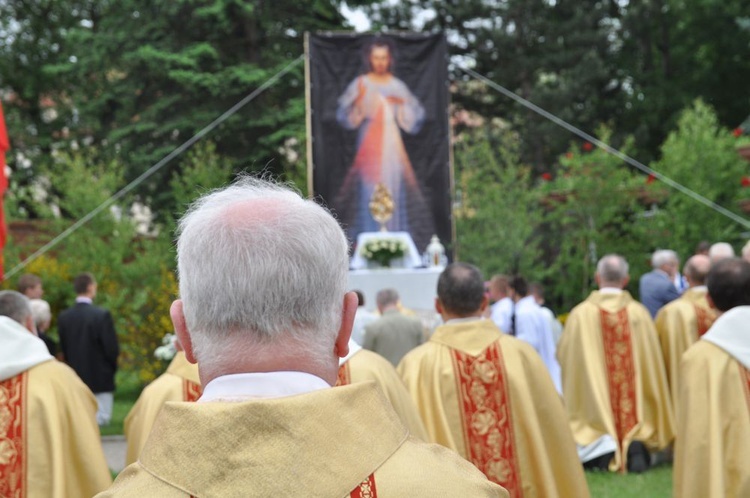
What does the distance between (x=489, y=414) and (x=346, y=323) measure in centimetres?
382

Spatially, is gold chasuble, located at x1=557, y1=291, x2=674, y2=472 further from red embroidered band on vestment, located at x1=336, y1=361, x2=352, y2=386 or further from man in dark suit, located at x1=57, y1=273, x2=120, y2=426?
man in dark suit, located at x1=57, y1=273, x2=120, y2=426

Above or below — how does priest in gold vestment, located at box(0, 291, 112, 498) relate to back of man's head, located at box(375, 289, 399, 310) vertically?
above

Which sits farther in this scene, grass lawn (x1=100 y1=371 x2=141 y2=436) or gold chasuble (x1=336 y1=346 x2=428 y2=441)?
grass lawn (x1=100 y1=371 x2=141 y2=436)

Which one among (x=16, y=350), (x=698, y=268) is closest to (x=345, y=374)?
(x=16, y=350)

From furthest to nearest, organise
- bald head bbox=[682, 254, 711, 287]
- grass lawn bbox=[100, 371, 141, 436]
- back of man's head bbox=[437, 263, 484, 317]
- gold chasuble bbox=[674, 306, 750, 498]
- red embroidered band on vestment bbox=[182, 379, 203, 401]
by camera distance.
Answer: grass lawn bbox=[100, 371, 141, 436] → bald head bbox=[682, 254, 711, 287] → red embroidered band on vestment bbox=[182, 379, 203, 401] → back of man's head bbox=[437, 263, 484, 317] → gold chasuble bbox=[674, 306, 750, 498]

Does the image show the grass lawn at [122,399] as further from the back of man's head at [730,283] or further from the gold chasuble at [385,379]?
the back of man's head at [730,283]

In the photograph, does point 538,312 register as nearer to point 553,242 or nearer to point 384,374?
point 384,374

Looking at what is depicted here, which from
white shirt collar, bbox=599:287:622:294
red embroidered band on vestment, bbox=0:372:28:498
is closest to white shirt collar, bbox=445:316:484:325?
red embroidered band on vestment, bbox=0:372:28:498

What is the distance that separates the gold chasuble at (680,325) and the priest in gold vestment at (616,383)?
13 centimetres

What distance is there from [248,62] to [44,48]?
20.1 feet

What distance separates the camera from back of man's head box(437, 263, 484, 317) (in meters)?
5.41

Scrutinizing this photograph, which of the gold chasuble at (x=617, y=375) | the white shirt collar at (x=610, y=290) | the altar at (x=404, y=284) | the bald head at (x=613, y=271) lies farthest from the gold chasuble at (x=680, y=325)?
the altar at (x=404, y=284)

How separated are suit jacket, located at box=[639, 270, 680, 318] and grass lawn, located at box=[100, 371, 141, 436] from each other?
6.15 meters

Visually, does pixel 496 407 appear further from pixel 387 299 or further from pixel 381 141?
pixel 381 141
